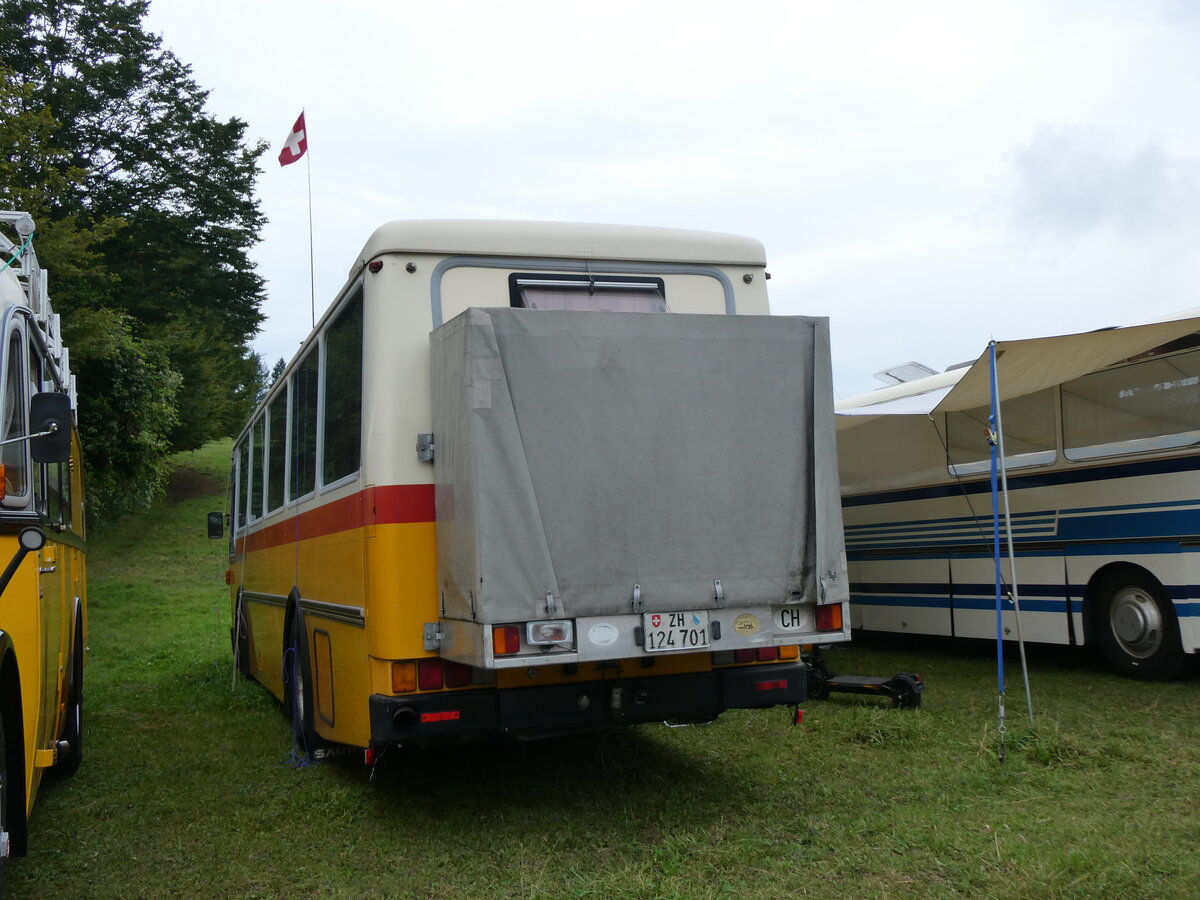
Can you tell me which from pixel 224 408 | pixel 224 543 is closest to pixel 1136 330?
pixel 224 543

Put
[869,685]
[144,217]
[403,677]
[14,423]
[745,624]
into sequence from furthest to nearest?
[144,217] → [869,685] → [403,677] → [745,624] → [14,423]

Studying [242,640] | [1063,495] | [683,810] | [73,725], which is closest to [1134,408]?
[1063,495]

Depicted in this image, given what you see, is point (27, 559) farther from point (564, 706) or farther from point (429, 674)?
point (564, 706)

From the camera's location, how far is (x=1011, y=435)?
10.1 metres

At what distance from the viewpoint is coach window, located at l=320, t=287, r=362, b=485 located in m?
5.73

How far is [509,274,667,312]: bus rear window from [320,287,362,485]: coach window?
2.83 feet

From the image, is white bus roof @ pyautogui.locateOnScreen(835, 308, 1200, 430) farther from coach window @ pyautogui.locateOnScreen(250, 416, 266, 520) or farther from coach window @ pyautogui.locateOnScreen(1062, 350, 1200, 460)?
coach window @ pyautogui.locateOnScreen(250, 416, 266, 520)

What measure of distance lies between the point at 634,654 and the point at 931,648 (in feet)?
27.0

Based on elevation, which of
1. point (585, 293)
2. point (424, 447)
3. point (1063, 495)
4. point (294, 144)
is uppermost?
point (294, 144)

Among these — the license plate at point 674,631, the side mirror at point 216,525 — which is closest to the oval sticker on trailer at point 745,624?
the license plate at point 674,631

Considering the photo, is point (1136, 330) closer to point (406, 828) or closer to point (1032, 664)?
point (1032, 664)

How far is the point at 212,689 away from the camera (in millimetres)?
11023

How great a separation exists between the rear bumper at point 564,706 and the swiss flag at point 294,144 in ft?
31.4

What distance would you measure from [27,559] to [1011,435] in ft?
27.5
